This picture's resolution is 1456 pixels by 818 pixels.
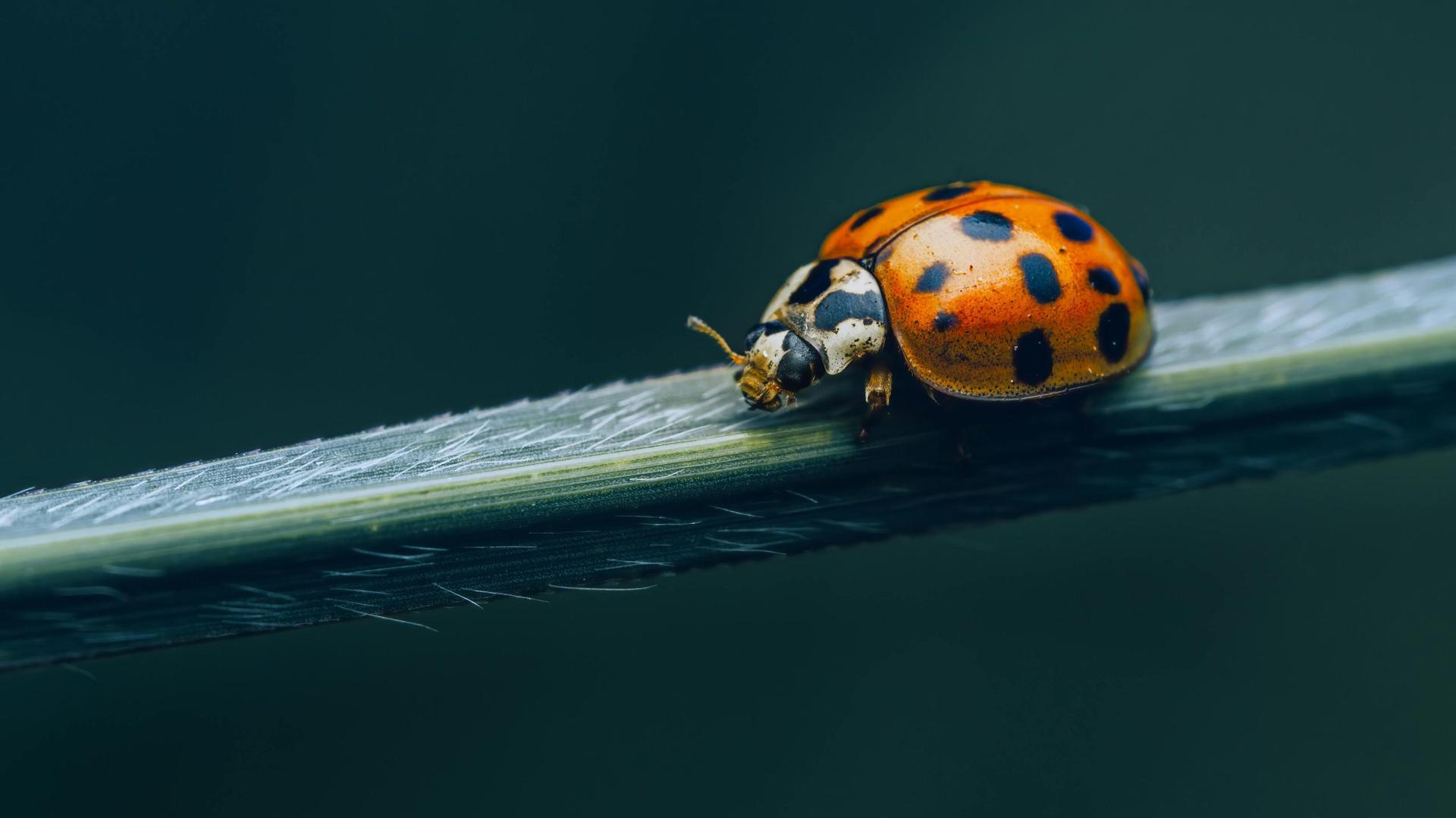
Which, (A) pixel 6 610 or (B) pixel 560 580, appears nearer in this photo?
(A) pixel 6 610

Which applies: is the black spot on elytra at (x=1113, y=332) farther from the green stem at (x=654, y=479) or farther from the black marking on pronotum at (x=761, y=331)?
the black marking on pronotum at (x=761, y=331)

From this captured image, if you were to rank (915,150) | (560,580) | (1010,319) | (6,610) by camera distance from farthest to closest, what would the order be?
(915,150), (1010,319), (560,580), (6,610)

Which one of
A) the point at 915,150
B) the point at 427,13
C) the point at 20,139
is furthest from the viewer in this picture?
the point at 915,150

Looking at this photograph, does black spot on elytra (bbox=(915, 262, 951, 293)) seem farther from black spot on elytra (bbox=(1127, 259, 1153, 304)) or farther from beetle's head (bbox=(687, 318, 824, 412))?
black spot on elytra (bbox=(1127, 259, 1153, 304))

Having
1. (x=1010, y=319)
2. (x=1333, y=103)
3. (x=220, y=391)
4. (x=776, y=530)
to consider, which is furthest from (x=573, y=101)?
(x=1333, y=103)

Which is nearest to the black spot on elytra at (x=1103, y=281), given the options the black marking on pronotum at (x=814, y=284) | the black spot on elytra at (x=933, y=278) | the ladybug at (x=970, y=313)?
the ladybug at (x=970, y=313)

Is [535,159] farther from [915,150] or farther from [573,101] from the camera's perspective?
[915,150]

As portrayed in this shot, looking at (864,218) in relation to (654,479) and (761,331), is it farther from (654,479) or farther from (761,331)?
(654,479)
